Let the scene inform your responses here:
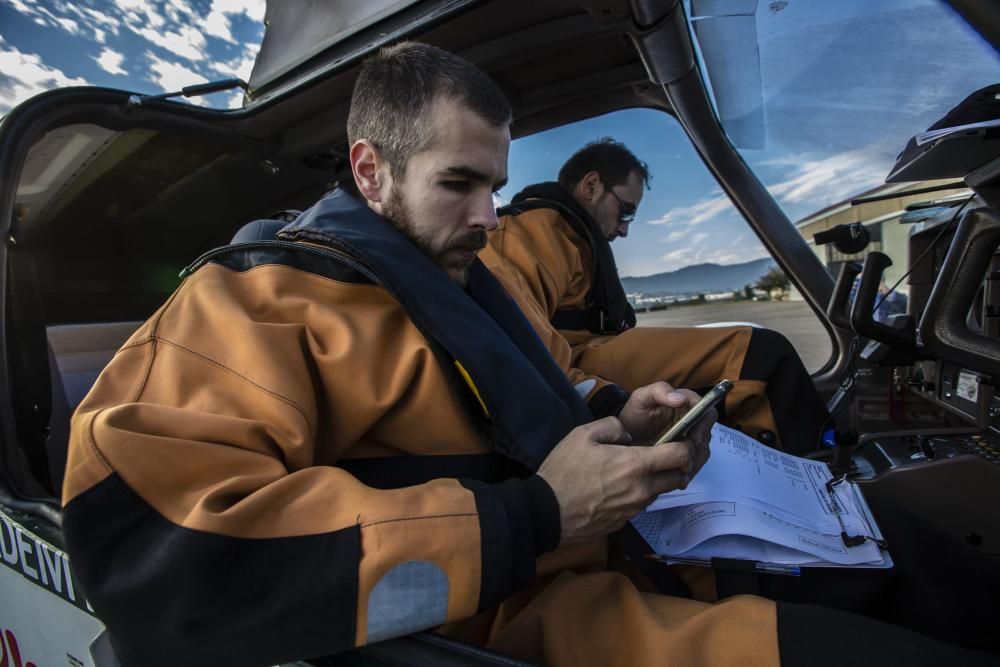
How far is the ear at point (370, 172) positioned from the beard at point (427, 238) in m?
0.02

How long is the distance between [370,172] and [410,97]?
147mm

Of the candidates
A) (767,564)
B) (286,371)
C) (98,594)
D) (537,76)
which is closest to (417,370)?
(286,371)

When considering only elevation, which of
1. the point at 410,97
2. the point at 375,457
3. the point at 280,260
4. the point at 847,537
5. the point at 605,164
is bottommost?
the point at 847,537

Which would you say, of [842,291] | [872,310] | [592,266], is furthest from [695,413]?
[592,266]

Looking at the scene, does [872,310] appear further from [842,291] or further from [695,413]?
[695,413]

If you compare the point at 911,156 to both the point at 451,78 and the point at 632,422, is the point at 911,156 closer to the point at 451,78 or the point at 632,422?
the point at 632,422

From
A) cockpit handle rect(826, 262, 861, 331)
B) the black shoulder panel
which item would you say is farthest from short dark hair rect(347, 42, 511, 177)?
cockpit handle rect(826, 262, 861, 331)

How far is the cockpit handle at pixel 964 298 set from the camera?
0.92 m

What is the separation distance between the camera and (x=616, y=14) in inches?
60.1

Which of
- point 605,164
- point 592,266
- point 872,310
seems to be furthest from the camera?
point 605,164

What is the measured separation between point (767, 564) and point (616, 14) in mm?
1364

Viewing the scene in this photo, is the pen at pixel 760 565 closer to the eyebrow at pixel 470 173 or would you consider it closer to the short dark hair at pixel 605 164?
the eyebrow at pixel 470 173

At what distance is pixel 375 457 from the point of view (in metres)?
0.84

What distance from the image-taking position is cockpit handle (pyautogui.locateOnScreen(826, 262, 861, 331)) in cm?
183
